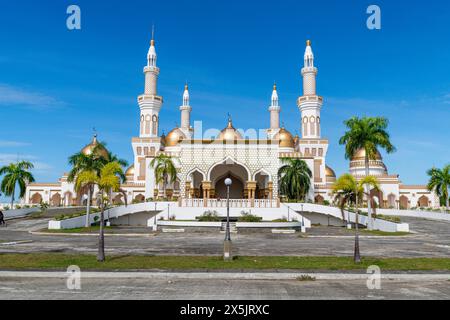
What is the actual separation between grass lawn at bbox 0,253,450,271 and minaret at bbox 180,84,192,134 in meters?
52.6

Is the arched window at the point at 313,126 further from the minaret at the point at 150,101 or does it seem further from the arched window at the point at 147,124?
the arched window at the point at 147,124

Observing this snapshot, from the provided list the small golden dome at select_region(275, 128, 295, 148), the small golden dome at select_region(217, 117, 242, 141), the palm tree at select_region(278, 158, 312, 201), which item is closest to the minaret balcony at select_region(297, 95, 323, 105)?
the small golden dome at select_region(275, 128, 295, 148)

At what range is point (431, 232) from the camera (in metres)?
30.7

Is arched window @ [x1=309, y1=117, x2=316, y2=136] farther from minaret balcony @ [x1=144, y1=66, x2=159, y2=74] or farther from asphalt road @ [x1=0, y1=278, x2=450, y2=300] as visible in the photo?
asphalt road @ [x1=0, y1=278, x2=450, y2=300]

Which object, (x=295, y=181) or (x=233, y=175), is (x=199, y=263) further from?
(x=233, y=175)

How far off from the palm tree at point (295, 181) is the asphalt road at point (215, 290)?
120ft

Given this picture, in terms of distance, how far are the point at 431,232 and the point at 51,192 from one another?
57.1 m

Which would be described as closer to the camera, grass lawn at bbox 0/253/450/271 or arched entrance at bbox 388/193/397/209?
grass lawn at bbox 0/253/450/271

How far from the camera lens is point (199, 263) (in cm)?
1366

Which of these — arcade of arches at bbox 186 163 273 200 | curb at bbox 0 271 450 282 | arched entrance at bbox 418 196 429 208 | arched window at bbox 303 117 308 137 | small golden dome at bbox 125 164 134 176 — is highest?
arched window at bbox 303 117 308 137

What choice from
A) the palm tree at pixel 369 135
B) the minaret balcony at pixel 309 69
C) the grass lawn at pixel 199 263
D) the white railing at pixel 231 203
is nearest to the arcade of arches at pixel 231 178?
the white railing at pixel 231 203

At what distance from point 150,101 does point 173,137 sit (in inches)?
277

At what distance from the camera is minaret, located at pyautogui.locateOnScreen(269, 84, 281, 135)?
6661 cm
